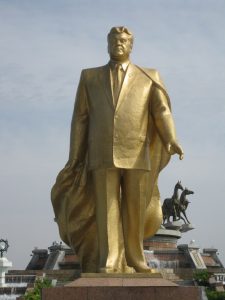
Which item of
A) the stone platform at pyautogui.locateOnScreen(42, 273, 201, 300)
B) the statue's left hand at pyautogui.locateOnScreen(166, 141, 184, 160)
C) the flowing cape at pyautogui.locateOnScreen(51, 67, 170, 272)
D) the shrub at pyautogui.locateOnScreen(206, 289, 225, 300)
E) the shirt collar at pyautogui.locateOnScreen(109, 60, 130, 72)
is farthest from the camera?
the shrub at pyautogui.locateOnScreen(206, 289, 225, 300)

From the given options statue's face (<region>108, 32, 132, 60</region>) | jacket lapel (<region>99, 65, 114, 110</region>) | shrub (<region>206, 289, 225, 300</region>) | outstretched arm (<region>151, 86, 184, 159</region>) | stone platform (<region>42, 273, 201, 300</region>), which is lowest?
shrub (<region>206, 289, 225, 300</region>)

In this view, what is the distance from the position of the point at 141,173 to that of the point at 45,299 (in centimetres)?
172

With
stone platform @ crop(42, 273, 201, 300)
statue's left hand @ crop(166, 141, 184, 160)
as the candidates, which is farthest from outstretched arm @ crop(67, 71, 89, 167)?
stone platform @ crop(42, 273, 201, 300)

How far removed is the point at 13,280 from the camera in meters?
24.0

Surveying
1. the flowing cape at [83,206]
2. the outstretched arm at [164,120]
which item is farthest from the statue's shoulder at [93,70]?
the outstretched arm at [164,120]

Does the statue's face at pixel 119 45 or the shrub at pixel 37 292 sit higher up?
the statue's face at pixel 119 45

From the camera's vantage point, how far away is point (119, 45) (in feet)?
23.7

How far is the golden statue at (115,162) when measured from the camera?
684 cm

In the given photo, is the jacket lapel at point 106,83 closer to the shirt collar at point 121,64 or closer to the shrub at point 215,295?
the shirt collar at point 121,64

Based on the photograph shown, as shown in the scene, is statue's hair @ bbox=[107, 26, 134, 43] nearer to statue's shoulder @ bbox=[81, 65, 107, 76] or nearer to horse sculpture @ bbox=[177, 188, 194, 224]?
statue's shoulder @ bbox=[81, 65, 107, 76]

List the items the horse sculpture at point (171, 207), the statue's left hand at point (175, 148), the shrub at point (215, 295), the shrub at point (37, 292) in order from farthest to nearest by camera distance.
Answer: the horse sculpture at point (171, 207), the shrub at point (215, 295), the shrub at point (37, 292), the statue's left hand at point (175, 148)

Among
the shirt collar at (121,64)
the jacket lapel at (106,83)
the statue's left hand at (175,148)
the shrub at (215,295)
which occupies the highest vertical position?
the shirt collar at (121,64)

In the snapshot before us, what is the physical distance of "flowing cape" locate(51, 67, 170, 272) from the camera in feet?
23.5

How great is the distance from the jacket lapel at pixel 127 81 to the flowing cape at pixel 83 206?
163 mm
